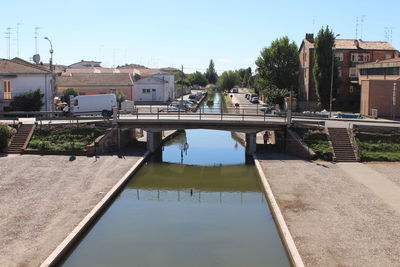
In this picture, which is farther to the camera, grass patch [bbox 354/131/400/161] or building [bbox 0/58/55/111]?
building [bbox 0/58/55/111]

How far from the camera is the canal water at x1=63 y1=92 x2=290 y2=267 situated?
19328 mm

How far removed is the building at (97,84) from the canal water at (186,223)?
40.7m


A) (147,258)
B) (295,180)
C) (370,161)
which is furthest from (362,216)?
(370,161)

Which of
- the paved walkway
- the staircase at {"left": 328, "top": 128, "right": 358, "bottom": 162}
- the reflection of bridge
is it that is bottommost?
the paved walkway

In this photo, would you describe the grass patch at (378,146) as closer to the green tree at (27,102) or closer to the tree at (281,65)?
the green tree at (27,102)

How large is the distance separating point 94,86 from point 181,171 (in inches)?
1757

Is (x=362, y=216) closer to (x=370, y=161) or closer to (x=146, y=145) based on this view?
(x=370, y=161)

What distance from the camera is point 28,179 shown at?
97.8 feet

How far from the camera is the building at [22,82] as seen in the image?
51.5 metres

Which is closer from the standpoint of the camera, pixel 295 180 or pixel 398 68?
pixel 295 180

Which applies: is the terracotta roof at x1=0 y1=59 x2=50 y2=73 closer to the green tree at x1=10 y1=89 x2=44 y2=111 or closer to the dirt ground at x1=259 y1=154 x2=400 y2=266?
the green tree at x1=10 y1=89 x2=44 y2=111

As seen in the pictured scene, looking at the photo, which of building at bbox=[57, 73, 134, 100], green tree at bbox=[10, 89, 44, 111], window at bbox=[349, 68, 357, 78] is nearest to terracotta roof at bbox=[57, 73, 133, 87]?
building at bbox=[57, 73, 134, 100]

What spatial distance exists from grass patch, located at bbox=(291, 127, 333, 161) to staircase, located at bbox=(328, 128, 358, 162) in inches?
19.6

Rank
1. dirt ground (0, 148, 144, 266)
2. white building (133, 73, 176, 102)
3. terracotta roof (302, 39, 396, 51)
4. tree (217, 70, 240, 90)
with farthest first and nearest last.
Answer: tree (217, 70, 240, 90) < white building (133, 73, 176, 102) < terracotta roof (302, 39, 396, 51) < dirt ground (0, 148, 144, 266)
